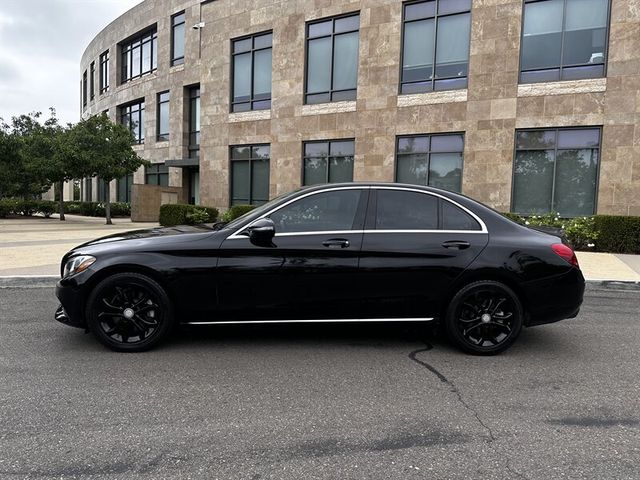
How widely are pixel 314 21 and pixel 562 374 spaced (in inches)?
697

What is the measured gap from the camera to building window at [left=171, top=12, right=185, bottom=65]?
2734 cm

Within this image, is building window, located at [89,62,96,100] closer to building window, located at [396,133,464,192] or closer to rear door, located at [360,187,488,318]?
building window, located at [396,133,464,192]

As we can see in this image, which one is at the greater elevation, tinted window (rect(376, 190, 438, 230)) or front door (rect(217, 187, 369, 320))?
tinted window (rect(376, 190, 438, 230))

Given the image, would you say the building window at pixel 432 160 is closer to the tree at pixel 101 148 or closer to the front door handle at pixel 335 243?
the front door handle at pixel 335 243

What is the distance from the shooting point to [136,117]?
104ft

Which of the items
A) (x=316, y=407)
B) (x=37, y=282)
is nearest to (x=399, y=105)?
(x=37, y=282)

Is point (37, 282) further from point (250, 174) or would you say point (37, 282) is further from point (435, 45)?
point (435, 45)

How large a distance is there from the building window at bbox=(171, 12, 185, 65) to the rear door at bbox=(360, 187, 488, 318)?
85.9ft

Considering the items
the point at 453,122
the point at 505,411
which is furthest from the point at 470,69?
the point at 505,411

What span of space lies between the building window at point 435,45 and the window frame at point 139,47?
59.3ft

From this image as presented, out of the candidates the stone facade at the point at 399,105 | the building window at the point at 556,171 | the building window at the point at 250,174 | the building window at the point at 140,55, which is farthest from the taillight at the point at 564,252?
the building window at the point at 140,55

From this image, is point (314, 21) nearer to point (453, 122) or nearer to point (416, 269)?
point (453, 122)

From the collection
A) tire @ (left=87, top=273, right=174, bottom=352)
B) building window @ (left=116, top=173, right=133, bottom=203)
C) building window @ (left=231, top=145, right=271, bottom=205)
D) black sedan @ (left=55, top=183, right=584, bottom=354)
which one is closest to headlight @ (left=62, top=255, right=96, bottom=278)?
black sedan @ (left=55, top=183, right=584, bottom=354)

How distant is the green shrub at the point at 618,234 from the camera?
1249cm
